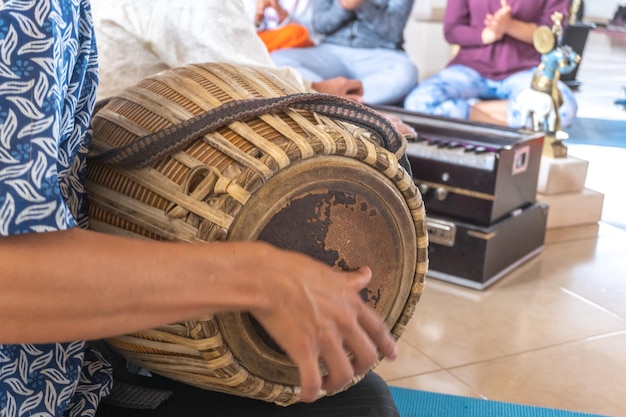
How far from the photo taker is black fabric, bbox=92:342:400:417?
1.06m

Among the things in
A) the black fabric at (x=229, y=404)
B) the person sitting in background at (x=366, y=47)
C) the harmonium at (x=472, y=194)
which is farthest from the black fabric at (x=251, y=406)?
the person sitting in background at (x=366, y=47)

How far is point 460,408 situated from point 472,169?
87cm

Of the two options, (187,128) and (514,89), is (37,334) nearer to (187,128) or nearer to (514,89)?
(187,128)

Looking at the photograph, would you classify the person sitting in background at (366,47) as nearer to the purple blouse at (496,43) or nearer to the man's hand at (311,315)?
the purple blouse at (496,43)

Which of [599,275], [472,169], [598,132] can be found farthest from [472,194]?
[598,132]

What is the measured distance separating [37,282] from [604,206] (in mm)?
3213

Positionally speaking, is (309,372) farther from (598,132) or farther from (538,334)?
(598,132)

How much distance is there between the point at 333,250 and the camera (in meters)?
0.95

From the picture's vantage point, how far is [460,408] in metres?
1.87

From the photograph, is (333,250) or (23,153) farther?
(333,250)

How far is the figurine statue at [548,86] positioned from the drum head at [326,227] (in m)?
2.32

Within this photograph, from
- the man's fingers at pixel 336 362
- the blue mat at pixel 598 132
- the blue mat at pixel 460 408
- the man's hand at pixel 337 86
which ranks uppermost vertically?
the man's fingers at pixel 336 362

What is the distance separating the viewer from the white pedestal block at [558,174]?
3080 millimetres

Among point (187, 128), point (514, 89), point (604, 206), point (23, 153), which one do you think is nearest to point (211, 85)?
point (187, 128)
